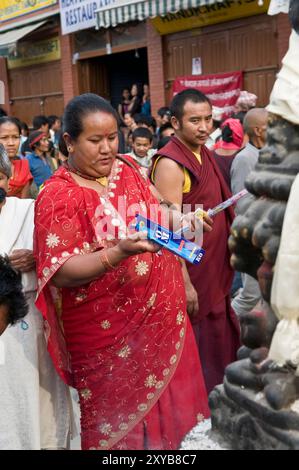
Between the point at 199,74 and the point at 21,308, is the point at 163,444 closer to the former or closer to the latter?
the point at 21,308

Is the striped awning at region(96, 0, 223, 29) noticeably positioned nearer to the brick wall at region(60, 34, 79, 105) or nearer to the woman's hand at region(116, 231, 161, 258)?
the brick wall at region(60, 34, 79, 105)

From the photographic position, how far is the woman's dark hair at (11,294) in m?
2.19

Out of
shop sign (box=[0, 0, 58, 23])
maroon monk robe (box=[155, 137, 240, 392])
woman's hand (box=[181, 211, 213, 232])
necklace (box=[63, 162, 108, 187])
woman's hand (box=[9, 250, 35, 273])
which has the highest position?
shop sign (box=[0, 0, 58, 23])

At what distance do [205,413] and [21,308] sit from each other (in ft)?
3.44

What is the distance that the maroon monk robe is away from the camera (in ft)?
12.8

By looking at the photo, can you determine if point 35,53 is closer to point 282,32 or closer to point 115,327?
point 282,32

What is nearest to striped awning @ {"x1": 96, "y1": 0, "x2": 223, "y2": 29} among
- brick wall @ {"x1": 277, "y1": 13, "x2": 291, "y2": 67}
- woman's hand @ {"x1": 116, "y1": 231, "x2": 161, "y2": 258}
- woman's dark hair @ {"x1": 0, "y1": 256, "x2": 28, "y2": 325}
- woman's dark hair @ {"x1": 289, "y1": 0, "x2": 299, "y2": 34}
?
brick wall @ {"x1": 277, "y1": 13, "x2": 291, "y2": 67}

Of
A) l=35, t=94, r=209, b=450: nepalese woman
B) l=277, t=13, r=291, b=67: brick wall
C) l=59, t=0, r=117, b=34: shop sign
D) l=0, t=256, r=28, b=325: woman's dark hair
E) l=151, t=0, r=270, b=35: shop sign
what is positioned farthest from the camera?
l=59, t=0, r=117, b=34: shop sign

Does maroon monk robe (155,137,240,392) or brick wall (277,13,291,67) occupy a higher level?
brick wall (277,13,291,67)

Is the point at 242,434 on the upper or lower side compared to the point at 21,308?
lower

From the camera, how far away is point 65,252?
2617mm

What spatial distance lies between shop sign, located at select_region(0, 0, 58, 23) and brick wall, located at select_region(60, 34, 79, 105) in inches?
28.4

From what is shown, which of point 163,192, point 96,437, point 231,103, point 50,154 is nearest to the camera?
point 96,437

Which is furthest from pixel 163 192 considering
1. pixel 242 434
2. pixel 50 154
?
pixel 50 154
